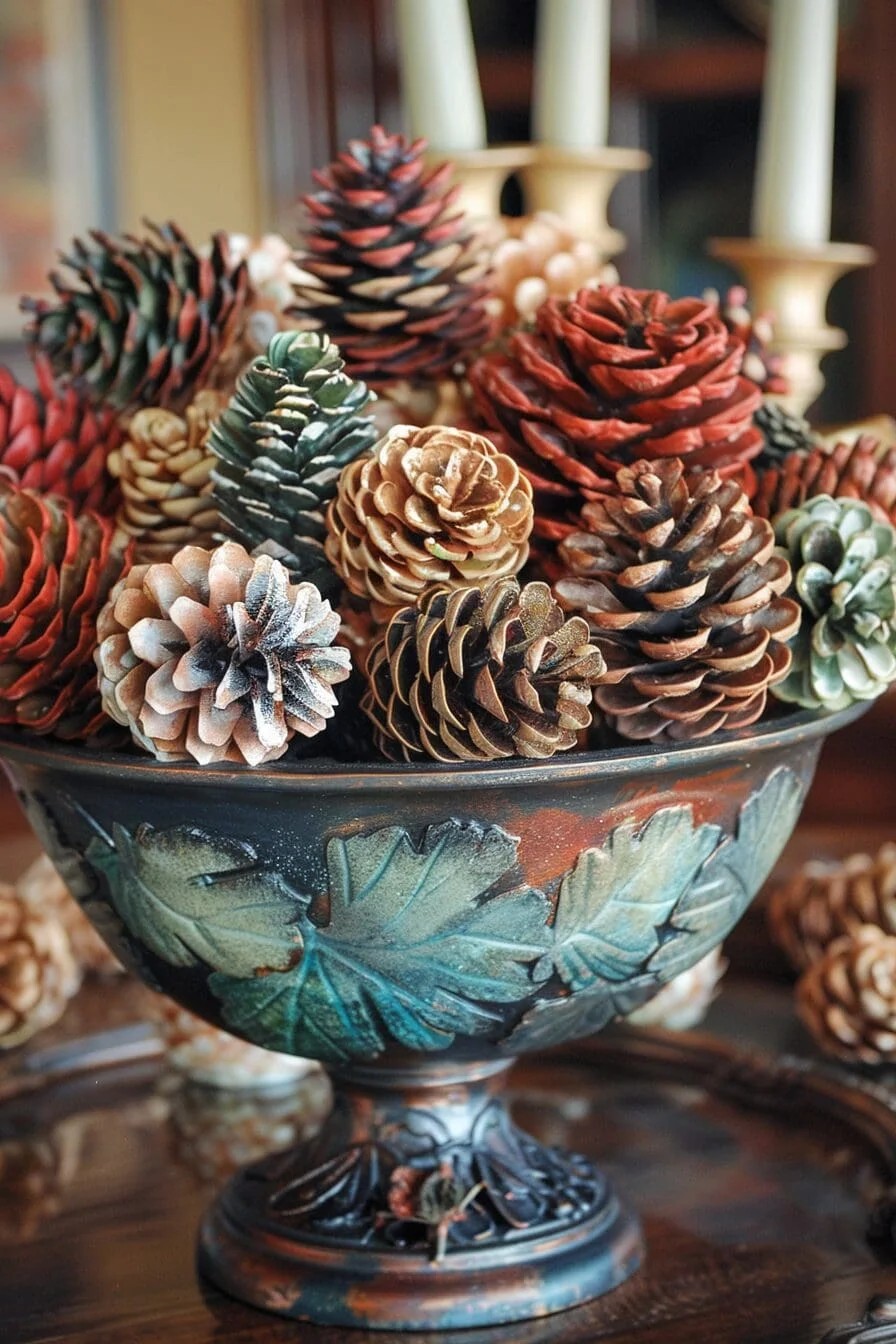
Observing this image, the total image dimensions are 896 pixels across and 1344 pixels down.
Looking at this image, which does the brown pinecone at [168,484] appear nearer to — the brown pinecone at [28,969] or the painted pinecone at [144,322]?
the painted pinecone at [144,322]

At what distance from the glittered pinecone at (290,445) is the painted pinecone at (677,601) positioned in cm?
6

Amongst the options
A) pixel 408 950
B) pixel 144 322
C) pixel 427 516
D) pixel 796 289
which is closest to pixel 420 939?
pixel 408 950

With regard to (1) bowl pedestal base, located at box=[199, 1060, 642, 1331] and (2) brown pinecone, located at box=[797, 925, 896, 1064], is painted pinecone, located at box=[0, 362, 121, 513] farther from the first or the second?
(2) brown pinecone, located at box=[797, 925, 896, 1064]

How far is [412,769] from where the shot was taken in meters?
0.38

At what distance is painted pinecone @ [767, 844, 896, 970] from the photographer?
63 cm

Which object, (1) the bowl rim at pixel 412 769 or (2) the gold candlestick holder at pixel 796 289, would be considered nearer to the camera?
(1) the bowl rim at pixel 412 769

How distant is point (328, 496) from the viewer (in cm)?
42

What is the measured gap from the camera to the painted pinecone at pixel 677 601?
40 centimetres

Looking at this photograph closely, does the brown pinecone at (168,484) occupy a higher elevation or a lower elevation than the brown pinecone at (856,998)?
higher

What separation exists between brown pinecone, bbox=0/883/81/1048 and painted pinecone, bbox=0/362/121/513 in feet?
0.65

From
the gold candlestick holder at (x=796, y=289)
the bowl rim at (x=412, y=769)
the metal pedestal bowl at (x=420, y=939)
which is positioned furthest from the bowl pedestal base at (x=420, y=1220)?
the gold candlestick holder at (x=796, y=289)

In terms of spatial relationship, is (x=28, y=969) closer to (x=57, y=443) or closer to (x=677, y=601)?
(x=57, y=443)

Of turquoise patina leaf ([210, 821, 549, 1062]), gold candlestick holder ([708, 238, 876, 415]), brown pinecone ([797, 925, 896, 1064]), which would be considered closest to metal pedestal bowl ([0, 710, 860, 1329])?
turquoise patina leaf ([210, 821, 549, 1062])

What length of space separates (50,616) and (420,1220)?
0.20 m
